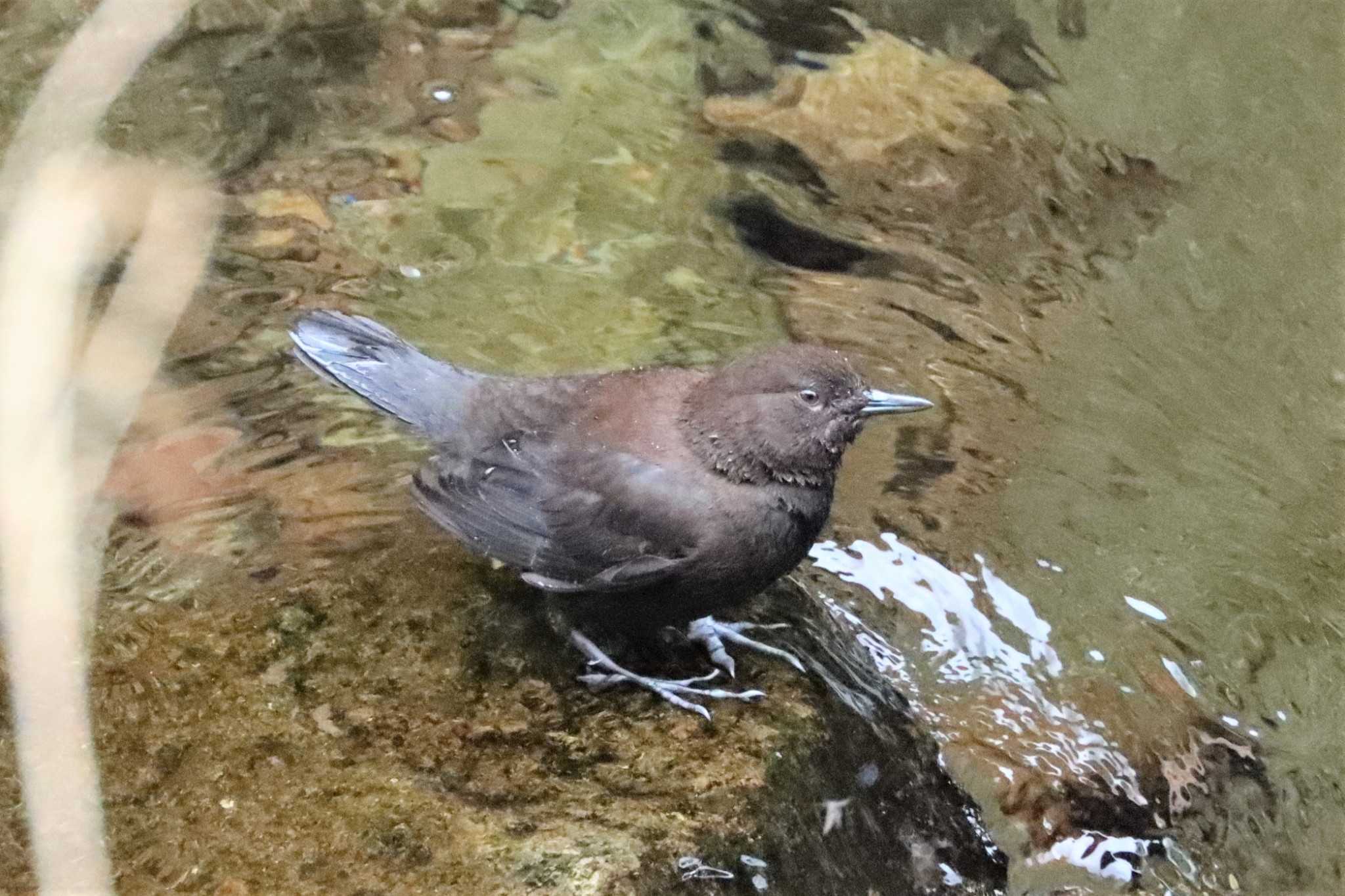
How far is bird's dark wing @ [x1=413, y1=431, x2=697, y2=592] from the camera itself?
297 cm

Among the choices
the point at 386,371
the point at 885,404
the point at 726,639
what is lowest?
the point at 726,639

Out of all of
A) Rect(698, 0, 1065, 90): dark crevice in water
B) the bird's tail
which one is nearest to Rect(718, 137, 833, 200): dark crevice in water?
Rect(698, 0, 1065, 90): dark crevice in water

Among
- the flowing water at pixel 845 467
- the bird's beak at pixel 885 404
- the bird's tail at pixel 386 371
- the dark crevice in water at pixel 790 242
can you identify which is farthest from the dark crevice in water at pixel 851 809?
the dark crevice in water at pixel 790 242

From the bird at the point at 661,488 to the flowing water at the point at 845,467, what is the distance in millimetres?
161

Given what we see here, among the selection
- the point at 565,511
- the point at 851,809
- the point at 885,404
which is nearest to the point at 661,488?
the point at 565,511

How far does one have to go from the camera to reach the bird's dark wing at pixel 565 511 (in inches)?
117

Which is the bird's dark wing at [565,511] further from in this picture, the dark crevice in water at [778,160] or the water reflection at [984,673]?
the dark crevice in water at [778,160]

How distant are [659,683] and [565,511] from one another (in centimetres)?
45

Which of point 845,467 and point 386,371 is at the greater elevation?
point 386,371

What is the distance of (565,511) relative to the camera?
3.09m

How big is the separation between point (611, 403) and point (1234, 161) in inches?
143

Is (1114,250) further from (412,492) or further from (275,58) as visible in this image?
(275,58)

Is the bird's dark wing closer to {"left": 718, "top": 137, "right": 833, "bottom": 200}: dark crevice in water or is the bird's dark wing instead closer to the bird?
the bird

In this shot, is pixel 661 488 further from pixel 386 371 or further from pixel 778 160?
pixel 778 160
